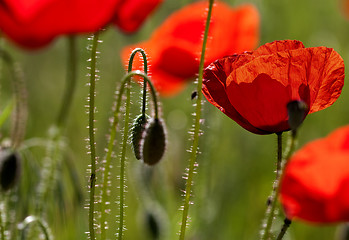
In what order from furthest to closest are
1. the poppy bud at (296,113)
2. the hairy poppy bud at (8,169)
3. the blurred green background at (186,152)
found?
the blurred green background at (186,152), the hairy poppy bud at (8,169), the poppy bud at (296,113)

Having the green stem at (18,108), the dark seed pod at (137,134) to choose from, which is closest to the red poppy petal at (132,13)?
the dark seed pod at (137,134)

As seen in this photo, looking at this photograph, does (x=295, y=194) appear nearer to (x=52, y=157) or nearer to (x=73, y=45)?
(x=73, y=45)

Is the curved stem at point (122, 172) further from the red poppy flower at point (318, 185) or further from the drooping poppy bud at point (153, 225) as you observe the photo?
the drooping poppy bud at point (153, 225)

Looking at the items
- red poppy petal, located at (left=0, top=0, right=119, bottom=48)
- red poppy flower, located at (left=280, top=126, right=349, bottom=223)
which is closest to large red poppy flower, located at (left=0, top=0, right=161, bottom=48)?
red poppy petal, located at (left=0, top=0, right=119, bottom=48)

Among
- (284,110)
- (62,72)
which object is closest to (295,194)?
(284,110)

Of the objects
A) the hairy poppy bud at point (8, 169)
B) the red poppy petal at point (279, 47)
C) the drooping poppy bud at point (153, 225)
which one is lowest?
the drooping poppy bud at point (153, 225)

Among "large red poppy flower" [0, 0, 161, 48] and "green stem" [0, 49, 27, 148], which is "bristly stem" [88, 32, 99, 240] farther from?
"green stem" [0, 49, 27, 148]
